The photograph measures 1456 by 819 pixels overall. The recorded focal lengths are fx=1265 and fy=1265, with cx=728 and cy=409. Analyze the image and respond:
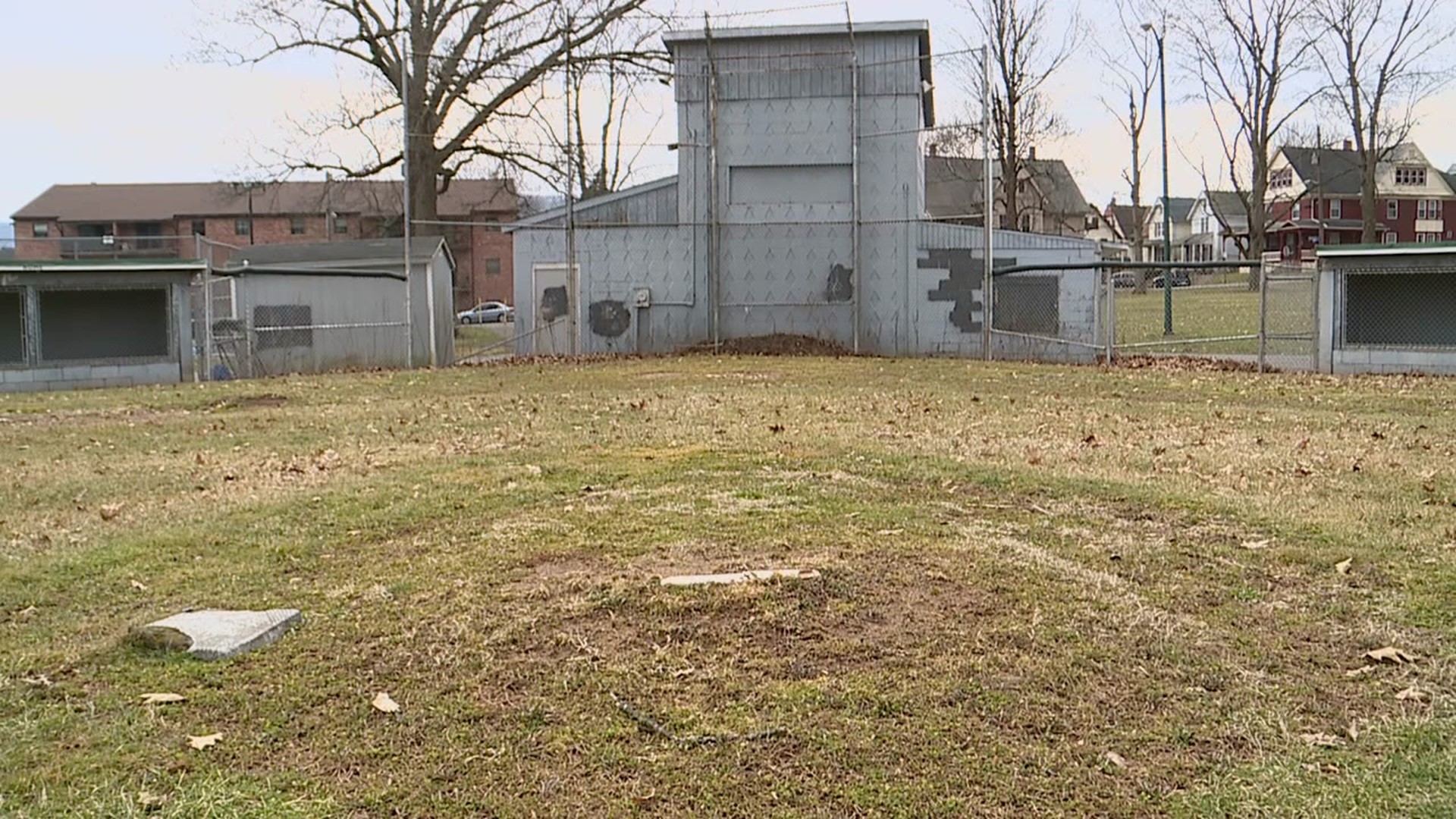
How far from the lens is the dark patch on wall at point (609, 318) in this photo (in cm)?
2333

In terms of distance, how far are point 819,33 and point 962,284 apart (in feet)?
17.3

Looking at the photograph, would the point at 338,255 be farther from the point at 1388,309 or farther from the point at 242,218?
the point at 242,218

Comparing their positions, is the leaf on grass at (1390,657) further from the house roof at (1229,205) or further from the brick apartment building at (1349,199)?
the house roof at (1229,205)

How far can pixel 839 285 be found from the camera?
23016mm

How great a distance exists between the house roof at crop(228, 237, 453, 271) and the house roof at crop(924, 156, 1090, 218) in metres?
16.7

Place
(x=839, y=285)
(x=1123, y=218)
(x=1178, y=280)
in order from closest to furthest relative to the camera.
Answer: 1. (x=839, y=285)
2. (x=1178, y=280)
3. (x=1123, y=218)

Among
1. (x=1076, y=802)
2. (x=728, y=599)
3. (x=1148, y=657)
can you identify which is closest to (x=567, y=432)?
(x=728, y=599)

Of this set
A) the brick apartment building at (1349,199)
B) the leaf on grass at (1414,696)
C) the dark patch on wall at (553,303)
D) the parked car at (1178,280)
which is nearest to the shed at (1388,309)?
the dark patch on wall at (553,303)

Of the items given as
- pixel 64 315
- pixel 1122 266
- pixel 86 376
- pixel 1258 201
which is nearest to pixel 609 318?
pixel 86 376

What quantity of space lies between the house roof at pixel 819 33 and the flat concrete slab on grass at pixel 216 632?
65.3ft

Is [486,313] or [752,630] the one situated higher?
[486,313]

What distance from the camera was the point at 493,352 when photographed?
79.1 feet

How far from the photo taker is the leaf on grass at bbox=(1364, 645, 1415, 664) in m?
4.13

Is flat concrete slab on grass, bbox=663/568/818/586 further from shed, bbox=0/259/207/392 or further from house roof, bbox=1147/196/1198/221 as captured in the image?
house roof, bbox=1147/196/1198/221
